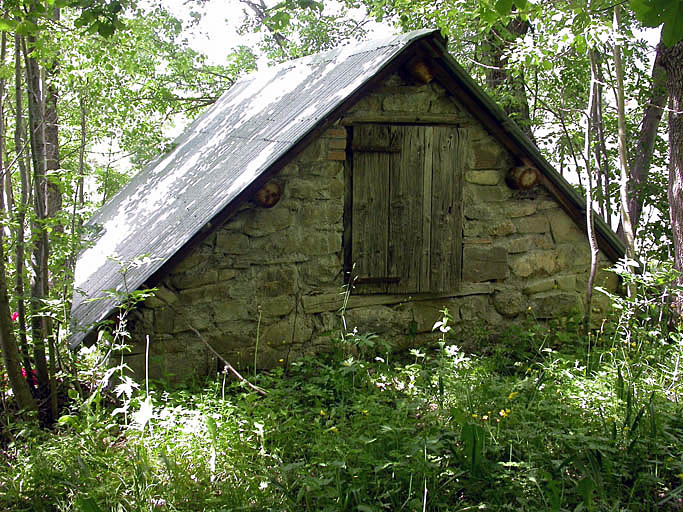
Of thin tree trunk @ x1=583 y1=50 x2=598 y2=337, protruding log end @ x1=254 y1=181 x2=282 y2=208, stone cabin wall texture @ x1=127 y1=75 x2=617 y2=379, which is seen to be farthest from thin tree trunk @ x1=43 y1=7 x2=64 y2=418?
thin tree trunk @ x1=583 y1=50 x2=598 y2=337

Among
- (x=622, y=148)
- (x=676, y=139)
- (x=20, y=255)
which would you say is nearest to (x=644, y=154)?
(x=622, y=148)

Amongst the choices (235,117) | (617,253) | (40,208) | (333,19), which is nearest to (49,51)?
(40,208)

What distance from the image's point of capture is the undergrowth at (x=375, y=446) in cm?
325

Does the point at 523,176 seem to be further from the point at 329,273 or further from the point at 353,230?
the point at 329,273

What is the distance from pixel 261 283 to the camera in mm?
5117

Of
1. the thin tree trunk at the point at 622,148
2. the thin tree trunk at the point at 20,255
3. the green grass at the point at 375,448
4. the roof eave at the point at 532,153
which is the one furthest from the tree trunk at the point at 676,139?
the thin tree trunk at the point at 20,255

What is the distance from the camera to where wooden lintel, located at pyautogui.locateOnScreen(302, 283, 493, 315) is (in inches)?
211

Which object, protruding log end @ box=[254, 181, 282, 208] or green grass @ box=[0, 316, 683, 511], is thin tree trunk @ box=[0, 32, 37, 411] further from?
protruding log end @ box=[254, 181, 282, 208]

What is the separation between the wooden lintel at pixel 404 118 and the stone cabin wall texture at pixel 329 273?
19 millimetres

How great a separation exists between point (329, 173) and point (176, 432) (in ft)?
7.80

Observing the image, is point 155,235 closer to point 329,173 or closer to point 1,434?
point 329,173

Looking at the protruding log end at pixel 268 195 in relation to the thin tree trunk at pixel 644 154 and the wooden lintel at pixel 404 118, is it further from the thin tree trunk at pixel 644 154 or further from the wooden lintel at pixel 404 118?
the thin tree trunk at pixel 644 154

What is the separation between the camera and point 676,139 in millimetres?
5676

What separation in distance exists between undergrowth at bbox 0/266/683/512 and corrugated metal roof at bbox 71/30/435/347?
94cm
